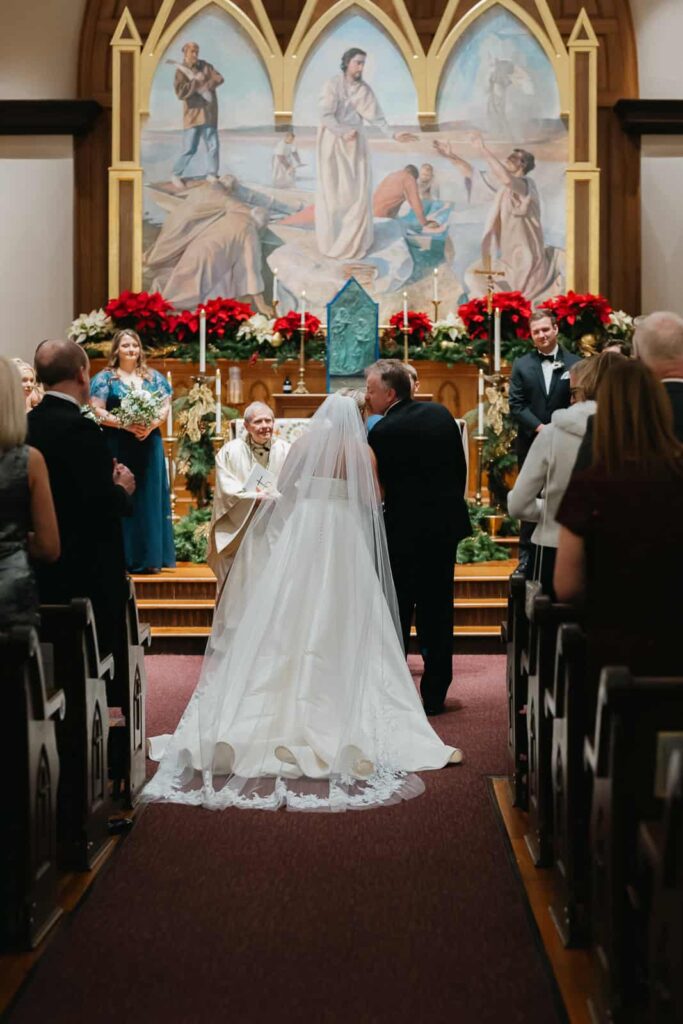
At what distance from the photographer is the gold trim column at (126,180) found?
12.1 metres

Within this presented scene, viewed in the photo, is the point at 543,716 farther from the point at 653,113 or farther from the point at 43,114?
the point at 43,114

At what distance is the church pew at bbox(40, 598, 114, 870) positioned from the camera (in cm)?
422

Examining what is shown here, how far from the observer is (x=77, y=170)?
1270 cm

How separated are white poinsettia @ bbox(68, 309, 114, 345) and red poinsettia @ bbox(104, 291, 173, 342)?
0.32ft

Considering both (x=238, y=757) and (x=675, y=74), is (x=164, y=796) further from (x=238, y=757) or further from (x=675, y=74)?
(x=675, y=74)

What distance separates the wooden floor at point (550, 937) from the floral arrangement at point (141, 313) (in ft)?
23.2

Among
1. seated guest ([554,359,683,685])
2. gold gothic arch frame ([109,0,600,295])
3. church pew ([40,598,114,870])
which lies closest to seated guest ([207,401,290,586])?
church pew ([40,598,114,870])

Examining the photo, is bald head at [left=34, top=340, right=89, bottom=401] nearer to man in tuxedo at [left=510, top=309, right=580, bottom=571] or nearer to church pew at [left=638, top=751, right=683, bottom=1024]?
church pew at [left=638, top=751, right=683, bottom=1024]

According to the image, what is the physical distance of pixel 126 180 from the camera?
12.1 meters

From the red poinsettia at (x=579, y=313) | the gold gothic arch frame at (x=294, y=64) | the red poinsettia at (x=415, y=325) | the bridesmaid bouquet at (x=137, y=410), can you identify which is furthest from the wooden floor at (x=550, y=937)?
the gold gothic arch frame at (x=294, y=64)

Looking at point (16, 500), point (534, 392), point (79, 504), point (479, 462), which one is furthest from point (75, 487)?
point (479, 462)

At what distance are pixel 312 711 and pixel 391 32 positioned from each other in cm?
860

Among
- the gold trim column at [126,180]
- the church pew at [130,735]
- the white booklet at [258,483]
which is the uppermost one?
the gold trim column at [126,180]

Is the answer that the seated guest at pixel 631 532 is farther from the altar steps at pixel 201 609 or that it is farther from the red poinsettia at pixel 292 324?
the red poinsettia at pixel 292 324
